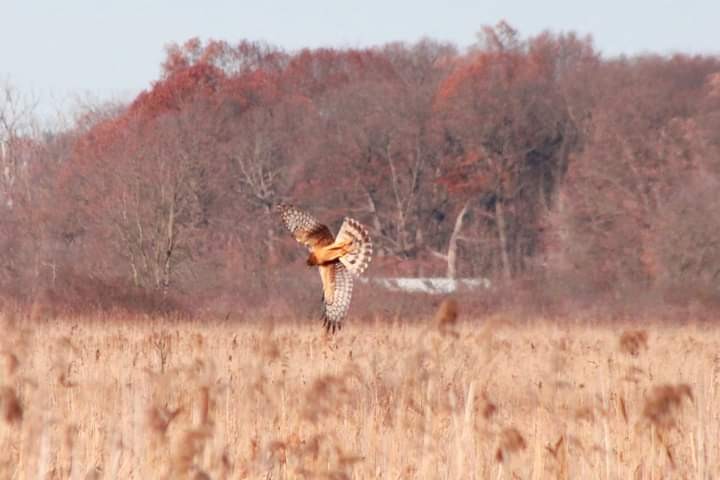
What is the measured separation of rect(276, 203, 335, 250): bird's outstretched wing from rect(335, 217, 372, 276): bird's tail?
98 mm

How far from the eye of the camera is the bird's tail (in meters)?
11.3

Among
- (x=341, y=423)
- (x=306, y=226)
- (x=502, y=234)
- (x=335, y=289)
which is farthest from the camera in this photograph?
(x=502, y=234)

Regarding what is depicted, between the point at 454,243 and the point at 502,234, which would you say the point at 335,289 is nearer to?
the point at 454,243

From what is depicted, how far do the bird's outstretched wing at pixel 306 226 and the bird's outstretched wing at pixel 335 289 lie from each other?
10.2 inches

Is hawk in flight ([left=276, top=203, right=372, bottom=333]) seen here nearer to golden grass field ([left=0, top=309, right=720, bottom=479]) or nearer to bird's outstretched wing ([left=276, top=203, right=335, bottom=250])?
bird's outstretched wing ([left=276, top=203, right=335, bottom=250])

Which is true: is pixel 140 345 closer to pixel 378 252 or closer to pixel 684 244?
pixel 684 244

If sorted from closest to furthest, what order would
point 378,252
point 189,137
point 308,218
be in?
point 308,218, point 189,137, point 378,252

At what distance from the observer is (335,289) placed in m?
11.8

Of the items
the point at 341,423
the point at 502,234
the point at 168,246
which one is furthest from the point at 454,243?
the point at 341,423

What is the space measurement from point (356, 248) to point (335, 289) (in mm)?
541

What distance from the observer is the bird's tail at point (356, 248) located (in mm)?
11336

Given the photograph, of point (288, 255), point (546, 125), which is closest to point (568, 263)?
point (288, 255)

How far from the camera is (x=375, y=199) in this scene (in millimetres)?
48906

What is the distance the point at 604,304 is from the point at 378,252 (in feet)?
59.2
